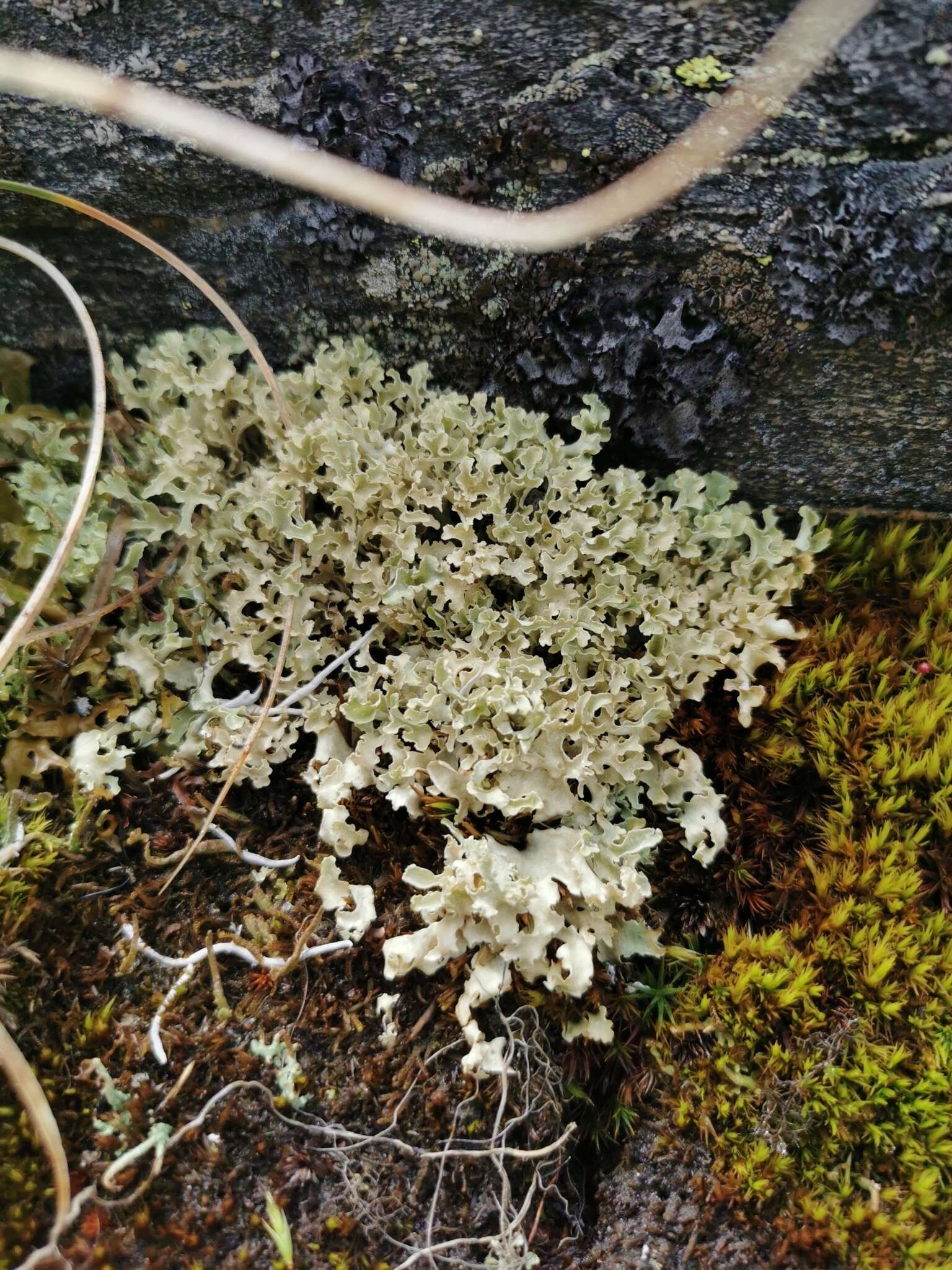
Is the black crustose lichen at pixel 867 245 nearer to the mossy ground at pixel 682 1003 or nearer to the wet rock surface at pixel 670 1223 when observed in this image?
the mossy ground at pixel 682 1003

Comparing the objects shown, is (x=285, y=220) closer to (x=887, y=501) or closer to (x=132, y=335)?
(x=132, y=335)

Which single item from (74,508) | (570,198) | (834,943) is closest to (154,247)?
(74,508)

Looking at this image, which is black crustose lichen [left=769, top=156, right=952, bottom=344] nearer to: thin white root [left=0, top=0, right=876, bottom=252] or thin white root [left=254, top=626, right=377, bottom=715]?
thin white root [left=0, top=0, right=876, bottom=252]

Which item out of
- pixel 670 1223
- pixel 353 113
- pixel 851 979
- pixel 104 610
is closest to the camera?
pixel 670 1223

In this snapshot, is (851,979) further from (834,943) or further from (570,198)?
(570,198)

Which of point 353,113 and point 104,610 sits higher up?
point 353,113

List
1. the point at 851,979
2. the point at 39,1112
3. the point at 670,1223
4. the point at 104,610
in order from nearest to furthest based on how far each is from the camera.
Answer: the point at 39,1112
the point at 670,1223
the point at 851,979
the point at 104,610

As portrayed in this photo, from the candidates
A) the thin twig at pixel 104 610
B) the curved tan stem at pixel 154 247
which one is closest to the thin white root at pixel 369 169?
the curved tan stem at pixel 154 247
